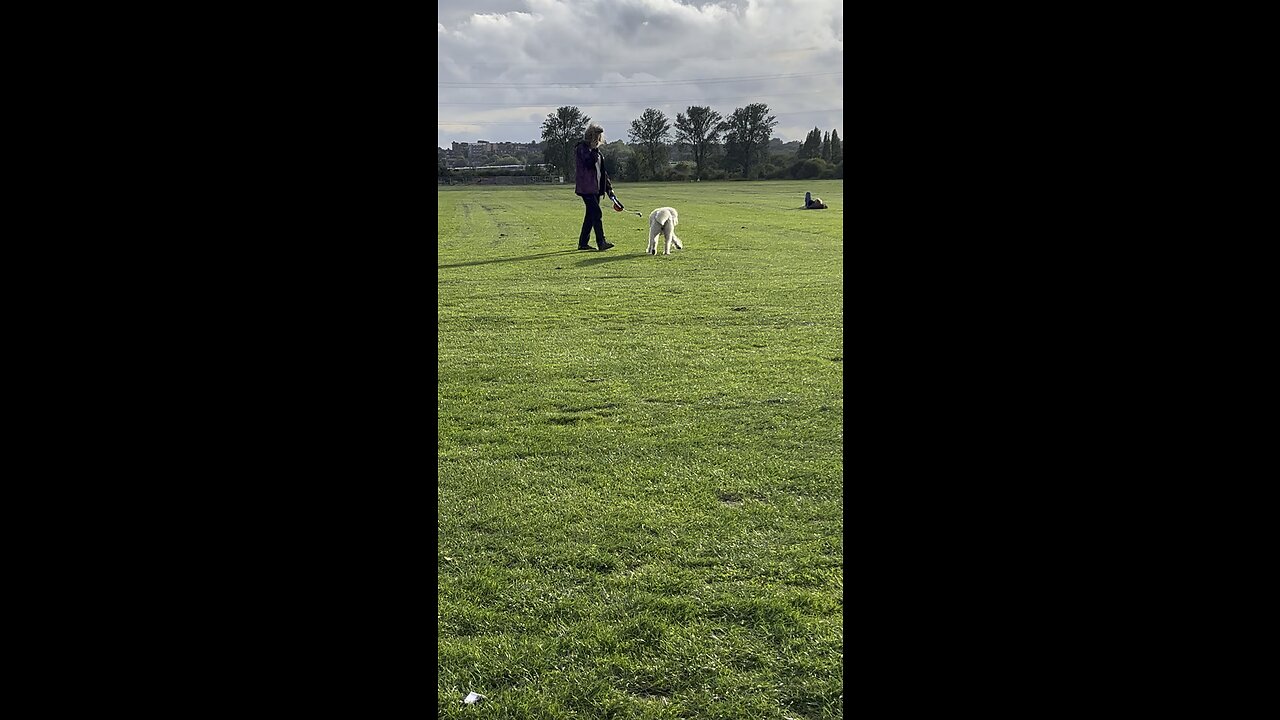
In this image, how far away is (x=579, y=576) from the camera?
386cm

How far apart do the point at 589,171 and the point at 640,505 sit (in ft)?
33.7

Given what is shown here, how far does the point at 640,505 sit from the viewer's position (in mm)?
4629

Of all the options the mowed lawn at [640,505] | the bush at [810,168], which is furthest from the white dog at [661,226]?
the bush at [810,168]

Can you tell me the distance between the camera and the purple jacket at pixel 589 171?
14344 millimetres

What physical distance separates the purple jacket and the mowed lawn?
3.67 metres

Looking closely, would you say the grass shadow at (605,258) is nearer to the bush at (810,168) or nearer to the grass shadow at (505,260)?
the grass shadow at (505,260)

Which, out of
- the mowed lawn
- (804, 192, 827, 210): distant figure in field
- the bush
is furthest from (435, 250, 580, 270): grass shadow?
the bush

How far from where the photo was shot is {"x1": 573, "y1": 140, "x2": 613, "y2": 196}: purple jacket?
565 inches

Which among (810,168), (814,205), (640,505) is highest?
(810,168)

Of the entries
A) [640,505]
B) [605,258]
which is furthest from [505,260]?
[640,505]

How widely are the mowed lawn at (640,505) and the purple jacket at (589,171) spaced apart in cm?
367

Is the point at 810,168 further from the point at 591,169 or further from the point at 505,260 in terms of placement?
the point at 505,260

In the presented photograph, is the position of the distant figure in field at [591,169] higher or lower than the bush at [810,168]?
lower
